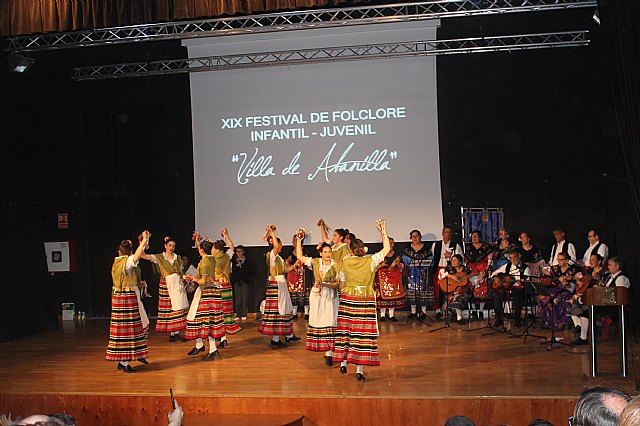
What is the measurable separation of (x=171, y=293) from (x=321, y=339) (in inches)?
81.9

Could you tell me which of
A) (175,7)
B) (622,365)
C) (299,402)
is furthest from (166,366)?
(622,365)

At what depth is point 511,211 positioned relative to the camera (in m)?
10.7

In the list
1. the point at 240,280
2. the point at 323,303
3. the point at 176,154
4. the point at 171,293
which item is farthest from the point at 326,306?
the point at 176,154

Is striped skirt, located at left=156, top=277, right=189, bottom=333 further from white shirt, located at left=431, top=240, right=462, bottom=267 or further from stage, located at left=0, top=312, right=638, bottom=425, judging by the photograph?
white shirt, located at left=431, top=240, right=462, bottom=267

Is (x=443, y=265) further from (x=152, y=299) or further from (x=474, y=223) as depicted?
(x=152, y=299)

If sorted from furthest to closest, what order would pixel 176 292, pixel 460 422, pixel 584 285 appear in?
pixel 176 292
pixel 584 285
pixel 460 422

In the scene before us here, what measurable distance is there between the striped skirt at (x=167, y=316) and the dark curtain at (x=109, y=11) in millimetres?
3512

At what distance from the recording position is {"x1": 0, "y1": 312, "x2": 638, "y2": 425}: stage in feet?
20.2

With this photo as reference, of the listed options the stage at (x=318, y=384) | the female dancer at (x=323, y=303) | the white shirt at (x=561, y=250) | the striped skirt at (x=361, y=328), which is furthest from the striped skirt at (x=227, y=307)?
the white shirt at (x=561, y=250)

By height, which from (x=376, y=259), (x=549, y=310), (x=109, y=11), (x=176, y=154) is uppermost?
(x=109, y=11)

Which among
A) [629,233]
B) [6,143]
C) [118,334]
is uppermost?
[6,143]

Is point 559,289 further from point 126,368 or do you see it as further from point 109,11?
point 109,11

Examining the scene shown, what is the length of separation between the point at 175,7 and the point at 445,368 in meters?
4.03

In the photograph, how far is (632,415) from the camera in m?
1.87
